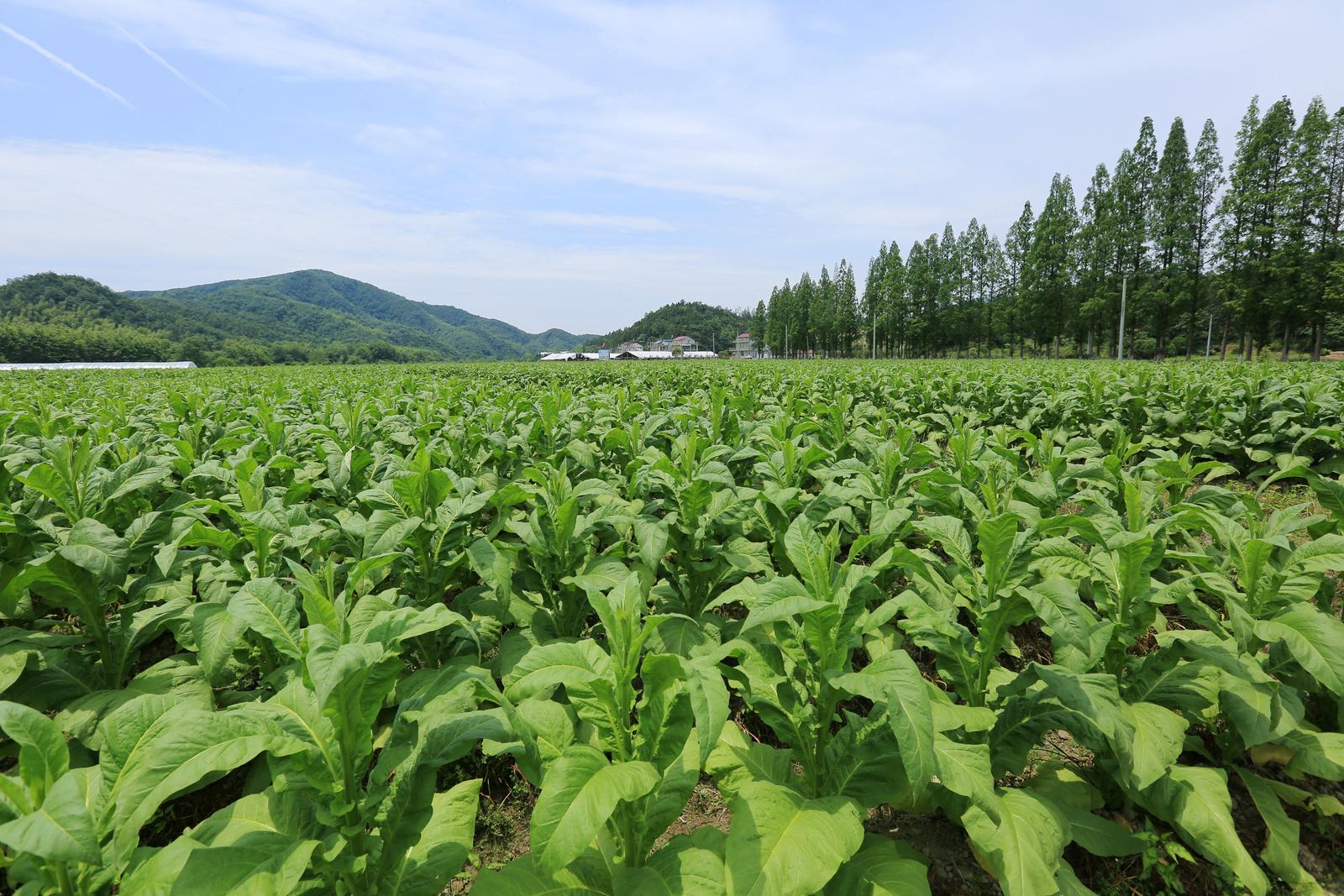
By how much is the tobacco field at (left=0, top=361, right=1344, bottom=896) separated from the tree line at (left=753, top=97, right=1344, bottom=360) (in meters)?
53.0

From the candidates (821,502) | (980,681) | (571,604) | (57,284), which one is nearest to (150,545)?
(571,604)

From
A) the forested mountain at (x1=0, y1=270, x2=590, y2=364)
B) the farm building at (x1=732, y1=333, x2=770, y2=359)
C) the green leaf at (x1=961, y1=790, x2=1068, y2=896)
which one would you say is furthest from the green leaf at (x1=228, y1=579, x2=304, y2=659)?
the farm building at (x1=732, y1=333, x2=770, y2=359)

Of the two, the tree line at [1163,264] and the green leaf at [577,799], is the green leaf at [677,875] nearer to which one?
the green leaf at [577,799]

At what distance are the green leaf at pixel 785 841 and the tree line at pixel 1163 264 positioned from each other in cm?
5483

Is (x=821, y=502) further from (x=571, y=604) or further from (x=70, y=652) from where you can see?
(x=70, y=652)

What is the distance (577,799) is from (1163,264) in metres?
64.5

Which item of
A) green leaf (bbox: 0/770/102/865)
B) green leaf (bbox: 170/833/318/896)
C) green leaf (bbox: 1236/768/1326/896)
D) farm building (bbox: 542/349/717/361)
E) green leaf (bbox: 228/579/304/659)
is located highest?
farm building (bbox: 542/349/717/361)

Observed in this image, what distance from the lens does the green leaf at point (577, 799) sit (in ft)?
4.67

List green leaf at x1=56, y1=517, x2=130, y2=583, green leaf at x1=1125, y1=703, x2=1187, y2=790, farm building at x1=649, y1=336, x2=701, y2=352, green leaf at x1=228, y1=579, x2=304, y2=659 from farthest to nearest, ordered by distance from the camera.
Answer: farm building at x1=649, y1=336, x2=701, y2=352 → green leaf at x1=56, y1=517, x2=130, y2=583 → green leaf at x1=1125, y1=703, x2=1187, y2=790 → green leaf at x1=228, y1=579, x2=304, y2=659

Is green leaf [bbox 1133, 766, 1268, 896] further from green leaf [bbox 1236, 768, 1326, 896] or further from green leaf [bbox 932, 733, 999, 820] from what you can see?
Result: green leaf [bbox 932, 733, 999, 820]

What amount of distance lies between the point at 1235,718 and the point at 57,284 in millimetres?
142538

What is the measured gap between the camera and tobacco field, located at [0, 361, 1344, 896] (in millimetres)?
1668

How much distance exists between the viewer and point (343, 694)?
5.62 ft

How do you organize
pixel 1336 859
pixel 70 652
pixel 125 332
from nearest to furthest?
pixel 1336 859 < pixel 70 652 < pixel 125 332
